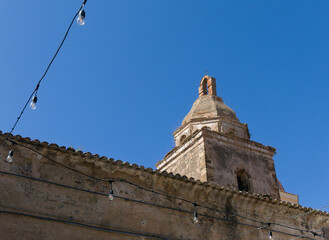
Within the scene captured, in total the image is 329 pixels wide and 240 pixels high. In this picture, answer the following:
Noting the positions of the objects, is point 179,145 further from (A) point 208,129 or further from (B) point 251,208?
(B) point 251,208

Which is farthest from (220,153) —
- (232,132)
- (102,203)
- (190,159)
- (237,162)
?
(102,203)

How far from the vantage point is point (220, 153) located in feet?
59.4

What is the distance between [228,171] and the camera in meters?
17.8

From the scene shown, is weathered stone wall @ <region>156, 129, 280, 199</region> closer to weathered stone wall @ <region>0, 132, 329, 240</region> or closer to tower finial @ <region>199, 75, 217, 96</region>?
weathered stone wall @ <region>0, 132, 329, 240</region>

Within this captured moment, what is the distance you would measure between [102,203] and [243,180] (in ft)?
29.4

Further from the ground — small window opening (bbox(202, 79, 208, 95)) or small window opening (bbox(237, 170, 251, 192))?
small window opening (bbox(202, 79, 208, 95))

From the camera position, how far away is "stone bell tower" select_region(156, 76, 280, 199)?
1766 cm

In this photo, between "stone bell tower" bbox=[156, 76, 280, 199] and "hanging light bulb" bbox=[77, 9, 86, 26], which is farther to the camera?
Answer: "stone bell tower" bbox=[156, 76, 280, 199]

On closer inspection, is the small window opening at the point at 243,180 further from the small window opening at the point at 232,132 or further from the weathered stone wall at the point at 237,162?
the small window opening at the point at 232,132

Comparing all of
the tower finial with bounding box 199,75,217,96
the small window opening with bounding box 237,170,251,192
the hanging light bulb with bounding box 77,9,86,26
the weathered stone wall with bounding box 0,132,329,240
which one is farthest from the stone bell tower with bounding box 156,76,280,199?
the hanging light bulb with bounding box 77,9,86,26

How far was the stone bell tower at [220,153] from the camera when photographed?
17.7 meters

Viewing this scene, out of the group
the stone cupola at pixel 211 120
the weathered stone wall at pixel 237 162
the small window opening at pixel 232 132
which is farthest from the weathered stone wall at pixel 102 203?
the stone cupola at pixel 211 120

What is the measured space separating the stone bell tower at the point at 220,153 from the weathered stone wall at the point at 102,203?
11.7ft

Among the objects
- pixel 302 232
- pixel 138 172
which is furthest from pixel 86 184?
pixel 302 232
